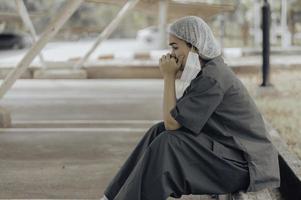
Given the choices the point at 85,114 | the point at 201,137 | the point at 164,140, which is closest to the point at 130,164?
the point at 164,140

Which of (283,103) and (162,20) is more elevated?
(162,20)

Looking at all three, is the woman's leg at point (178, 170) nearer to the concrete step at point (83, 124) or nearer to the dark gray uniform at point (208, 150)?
the dark gray uniform at point (208, 150)

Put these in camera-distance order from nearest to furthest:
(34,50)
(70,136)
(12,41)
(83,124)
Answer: (70,136)
(34,50)
(83,124)
(12,41)

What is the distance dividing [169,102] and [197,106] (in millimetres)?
202

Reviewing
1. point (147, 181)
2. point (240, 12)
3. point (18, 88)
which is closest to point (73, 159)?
point (147, 181)

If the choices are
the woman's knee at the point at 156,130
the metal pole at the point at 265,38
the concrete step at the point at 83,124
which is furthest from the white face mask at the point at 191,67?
the metal pole at the point at 265,38

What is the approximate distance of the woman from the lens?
3.25 m

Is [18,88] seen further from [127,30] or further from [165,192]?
[127,30]

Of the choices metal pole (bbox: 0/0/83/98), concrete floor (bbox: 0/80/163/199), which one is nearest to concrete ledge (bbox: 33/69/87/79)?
concrete floor (bbox: 0/80/163/199)

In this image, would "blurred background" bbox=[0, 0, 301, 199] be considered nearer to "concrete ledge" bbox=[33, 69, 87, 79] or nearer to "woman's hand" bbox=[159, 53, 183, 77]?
"concrete ledge" bbox=[33, 69, 87, 79]

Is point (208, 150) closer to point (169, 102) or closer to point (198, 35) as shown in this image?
point (169, 102)

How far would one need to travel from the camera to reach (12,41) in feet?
120

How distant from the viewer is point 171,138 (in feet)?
10.7

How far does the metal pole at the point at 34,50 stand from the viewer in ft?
22.9
